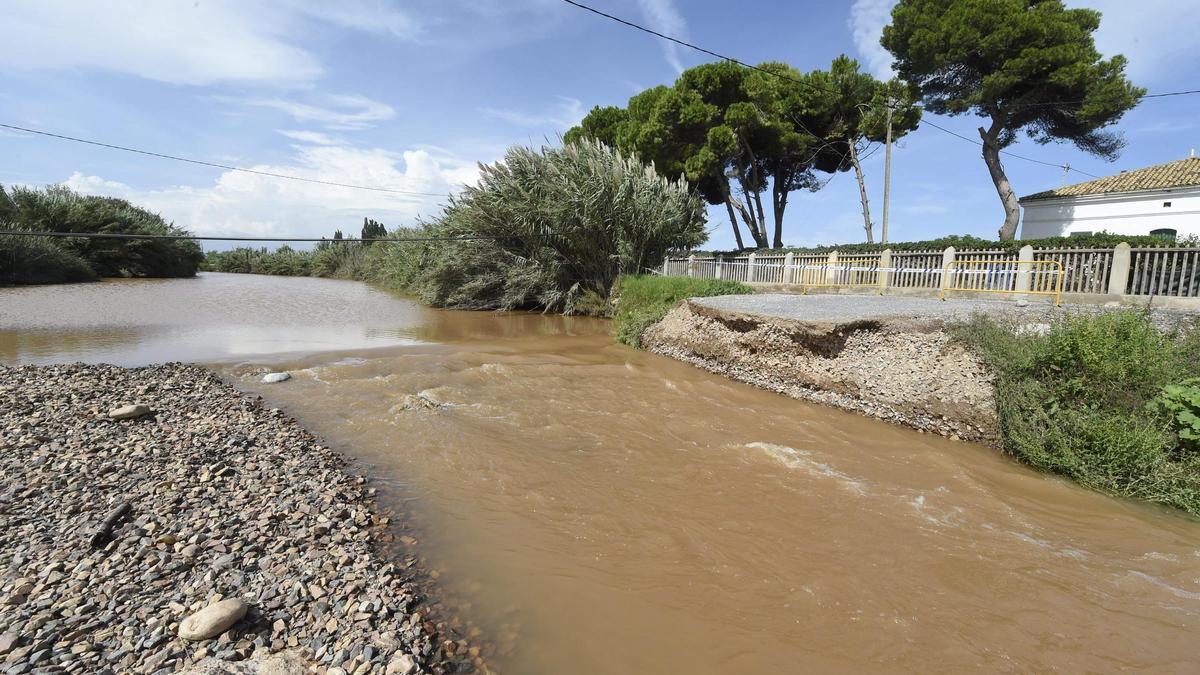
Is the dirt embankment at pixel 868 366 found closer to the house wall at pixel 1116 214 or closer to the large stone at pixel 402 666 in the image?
the large stone at pixel 402 666

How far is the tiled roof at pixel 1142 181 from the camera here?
828 inches

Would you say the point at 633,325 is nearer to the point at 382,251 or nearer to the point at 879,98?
the point at 879,98

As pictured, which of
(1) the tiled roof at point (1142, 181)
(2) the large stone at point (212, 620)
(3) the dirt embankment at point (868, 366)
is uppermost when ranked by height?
(1) the tiled roof at point (1142, 181)

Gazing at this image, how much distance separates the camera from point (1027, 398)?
232 inches

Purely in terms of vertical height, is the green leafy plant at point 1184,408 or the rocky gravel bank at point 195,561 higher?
the green leafy plant at point 1184,408

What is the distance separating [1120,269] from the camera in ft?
31.6

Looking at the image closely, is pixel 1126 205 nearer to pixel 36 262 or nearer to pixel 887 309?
pixel 887 309

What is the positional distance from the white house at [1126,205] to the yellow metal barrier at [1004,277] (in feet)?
49.3

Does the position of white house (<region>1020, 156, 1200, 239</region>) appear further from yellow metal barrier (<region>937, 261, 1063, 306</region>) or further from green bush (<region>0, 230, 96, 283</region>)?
green bush (<region>0, 230, 96, 283</region>)

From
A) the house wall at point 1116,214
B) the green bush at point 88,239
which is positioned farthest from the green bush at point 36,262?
the house wall at point 1116,214

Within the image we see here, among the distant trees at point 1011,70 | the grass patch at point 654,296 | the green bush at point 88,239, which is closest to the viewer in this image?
the grass patch at point 654,296

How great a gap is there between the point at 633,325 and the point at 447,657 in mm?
11222

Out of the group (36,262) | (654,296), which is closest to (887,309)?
(654,296)

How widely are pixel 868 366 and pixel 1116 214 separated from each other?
23.7m
